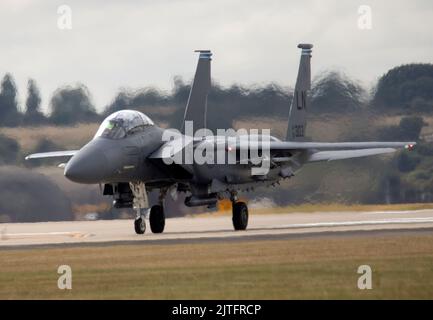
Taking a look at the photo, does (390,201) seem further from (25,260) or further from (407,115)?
(25,260)

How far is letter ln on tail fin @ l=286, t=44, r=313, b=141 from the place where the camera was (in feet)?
110

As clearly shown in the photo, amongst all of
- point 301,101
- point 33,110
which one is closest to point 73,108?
point 33,110

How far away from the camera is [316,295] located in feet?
48.5

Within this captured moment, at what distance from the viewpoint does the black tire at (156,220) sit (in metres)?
29.3

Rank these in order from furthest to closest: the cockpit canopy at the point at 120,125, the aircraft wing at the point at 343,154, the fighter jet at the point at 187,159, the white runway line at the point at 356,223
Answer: the aircraft wing at the point at 343,154 → the white runway line at the point at 356,223 → the cockpit canopy at the point at 120,125 → the fighter jet at the point at 187,159

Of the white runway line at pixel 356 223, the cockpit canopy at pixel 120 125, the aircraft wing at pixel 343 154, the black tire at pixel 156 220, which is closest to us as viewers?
the cockpit canopy at pixel 120 125

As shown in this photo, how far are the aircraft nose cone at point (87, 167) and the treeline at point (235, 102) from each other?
747 centimetres

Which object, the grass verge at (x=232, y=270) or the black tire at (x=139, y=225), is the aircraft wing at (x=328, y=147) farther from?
the grass verge at (x=232, y=270)
